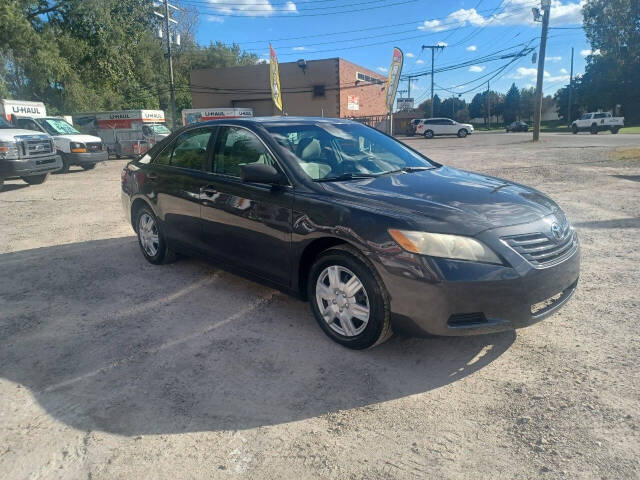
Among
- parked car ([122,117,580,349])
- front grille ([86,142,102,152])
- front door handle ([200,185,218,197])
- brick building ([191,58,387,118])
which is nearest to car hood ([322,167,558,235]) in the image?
parked car ([122,117,580,349])

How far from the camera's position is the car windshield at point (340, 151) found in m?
3.70

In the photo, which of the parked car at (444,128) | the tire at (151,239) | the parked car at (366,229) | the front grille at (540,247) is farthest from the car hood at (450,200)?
the parked car at (444,128)

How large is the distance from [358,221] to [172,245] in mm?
2587

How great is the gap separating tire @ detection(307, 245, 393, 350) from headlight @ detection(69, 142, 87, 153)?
15.8 metres

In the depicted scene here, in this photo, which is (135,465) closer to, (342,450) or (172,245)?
(342,450)

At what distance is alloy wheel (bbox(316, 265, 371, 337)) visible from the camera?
3.10 meters

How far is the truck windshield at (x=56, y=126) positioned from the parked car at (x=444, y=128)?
99.5ft

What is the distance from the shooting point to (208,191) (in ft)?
13.8

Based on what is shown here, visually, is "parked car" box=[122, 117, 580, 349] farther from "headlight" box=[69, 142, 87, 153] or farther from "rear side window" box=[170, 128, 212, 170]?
"headlight" box=[69, 142, 87, 153]

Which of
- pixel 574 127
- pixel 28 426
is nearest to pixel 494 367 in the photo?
pixel 28 426

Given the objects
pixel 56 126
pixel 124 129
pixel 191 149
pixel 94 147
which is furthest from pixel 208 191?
pixel 124 129

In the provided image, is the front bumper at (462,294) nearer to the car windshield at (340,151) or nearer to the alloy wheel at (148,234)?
the car windshield at (340,151)

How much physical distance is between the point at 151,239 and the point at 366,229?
10.4 feet

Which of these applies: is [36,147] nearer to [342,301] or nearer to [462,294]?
[342,301]
